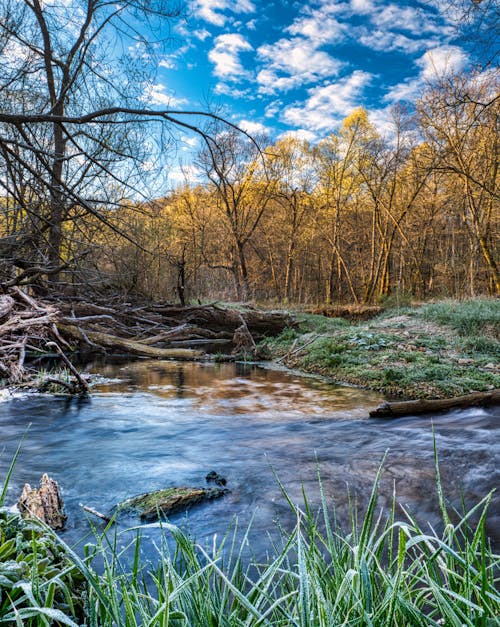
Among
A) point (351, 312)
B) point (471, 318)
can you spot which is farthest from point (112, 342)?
point (351, 312)

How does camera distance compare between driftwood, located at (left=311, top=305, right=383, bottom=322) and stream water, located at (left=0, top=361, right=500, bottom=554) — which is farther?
driftwood, located at (left=311, top=305, right=383, bottom=322)

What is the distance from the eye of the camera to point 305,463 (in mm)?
5230

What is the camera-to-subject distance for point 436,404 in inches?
286

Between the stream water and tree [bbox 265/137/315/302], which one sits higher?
tree [bbox 265/137/315/302]

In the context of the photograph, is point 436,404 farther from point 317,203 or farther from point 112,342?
point 317,203

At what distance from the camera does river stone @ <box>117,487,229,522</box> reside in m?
3.72

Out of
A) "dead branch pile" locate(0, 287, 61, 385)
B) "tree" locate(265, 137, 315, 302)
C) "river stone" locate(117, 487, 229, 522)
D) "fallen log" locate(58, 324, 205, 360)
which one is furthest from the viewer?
"tree" locate(265, 137, 315, 302)

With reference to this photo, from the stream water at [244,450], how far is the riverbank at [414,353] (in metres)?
0.96

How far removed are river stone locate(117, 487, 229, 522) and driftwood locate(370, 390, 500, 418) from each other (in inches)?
147

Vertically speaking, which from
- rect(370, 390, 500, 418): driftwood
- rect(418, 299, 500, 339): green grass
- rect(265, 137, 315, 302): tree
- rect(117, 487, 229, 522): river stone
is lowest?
rect(117, 487, 229, 522): river stone

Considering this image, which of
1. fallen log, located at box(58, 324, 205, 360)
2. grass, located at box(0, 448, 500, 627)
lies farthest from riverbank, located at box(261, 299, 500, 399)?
grass, located at box(0, 448, 500, 627)

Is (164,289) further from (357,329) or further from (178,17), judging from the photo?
(178,17)

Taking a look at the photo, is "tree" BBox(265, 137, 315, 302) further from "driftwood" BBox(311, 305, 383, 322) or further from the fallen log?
the fallen log

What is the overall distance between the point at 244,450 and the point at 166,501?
206cm
